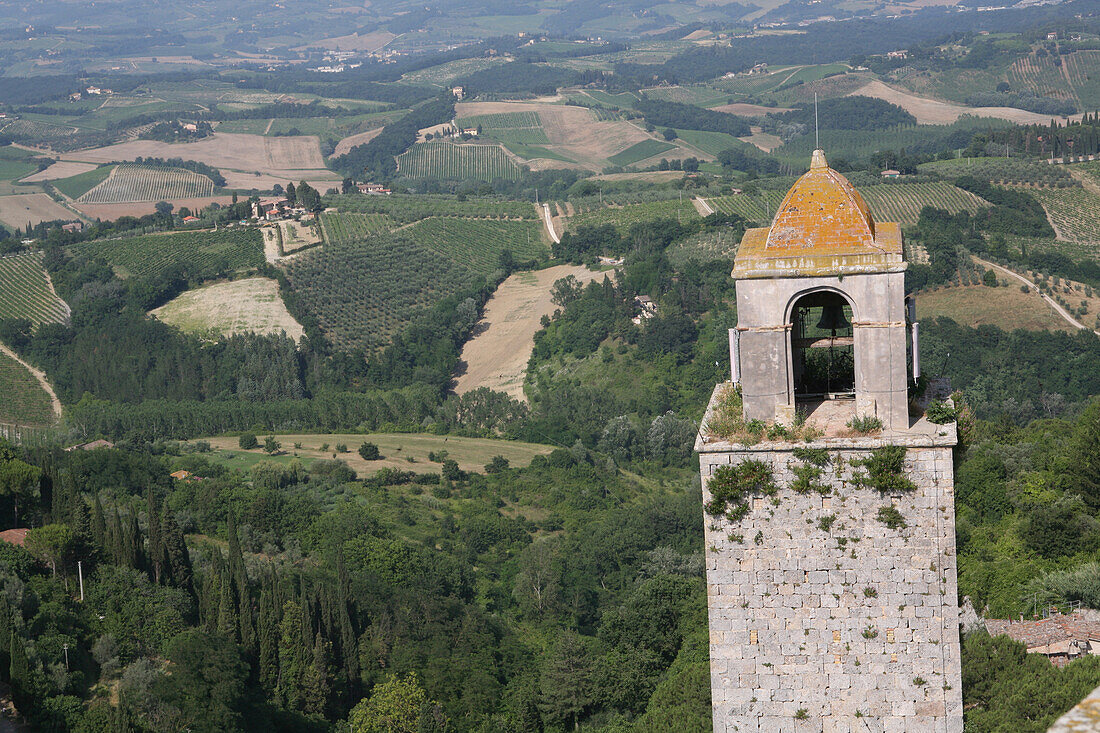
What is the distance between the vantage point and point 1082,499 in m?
56.9

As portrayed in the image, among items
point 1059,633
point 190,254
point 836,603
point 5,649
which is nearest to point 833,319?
point 836,603

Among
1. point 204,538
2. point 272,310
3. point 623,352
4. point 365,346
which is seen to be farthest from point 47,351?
point 204,538

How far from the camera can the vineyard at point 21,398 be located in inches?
5704

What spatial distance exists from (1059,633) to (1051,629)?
1.85 ft

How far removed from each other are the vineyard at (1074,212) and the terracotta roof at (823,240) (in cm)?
16216

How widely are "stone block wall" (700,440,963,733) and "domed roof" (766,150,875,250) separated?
3215 mm

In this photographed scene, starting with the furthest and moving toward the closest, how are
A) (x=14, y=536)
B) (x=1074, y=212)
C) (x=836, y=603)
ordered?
(x=1074, y=212) < (x=14, y=536) < (x=836, y=603)

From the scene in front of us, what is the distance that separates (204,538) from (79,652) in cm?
2724

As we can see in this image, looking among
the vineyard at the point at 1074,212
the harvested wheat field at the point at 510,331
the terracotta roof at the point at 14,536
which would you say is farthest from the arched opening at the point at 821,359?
the vineyard at the point at 1074,212

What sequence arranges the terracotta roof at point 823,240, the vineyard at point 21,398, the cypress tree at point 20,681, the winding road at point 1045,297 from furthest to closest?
1. the vineyard at point 21,398
2. the winding road at point 1045,297
3. the cypress tree at point 20,681
4. the terracotta roof at point 823,240

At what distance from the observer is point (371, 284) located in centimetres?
18162

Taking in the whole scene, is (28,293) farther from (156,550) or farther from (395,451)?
(156,550)

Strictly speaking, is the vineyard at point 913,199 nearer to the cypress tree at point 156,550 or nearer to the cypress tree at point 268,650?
the cypress tree at point 156,550

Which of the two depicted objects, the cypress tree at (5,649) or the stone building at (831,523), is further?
the cypress tree at (5,649)
